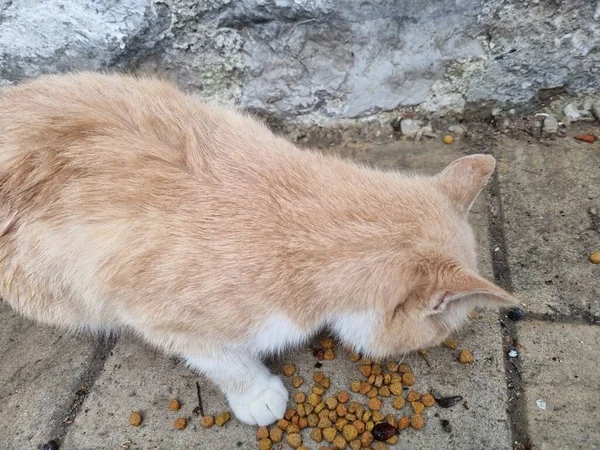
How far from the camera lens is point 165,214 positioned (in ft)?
5.07

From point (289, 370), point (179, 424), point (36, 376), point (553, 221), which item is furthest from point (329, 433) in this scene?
point (553, 221)

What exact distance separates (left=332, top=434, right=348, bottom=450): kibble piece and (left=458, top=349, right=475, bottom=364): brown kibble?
0.55 meters

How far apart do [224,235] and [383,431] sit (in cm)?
94

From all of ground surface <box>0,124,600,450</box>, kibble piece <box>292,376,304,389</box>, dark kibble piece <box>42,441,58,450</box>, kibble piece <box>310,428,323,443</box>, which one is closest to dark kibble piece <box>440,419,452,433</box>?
ground surface <box>0,124,600,450</box>

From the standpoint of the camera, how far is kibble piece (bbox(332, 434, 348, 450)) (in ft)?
5.89

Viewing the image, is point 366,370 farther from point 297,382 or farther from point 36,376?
point 36,376

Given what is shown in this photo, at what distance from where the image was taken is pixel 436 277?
1.45 metres

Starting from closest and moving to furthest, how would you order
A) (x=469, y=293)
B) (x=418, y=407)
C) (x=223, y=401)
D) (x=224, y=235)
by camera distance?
(x=469, y=293)
(x=224, y=235)
(x=418, y=407)
(x=223, y=401)

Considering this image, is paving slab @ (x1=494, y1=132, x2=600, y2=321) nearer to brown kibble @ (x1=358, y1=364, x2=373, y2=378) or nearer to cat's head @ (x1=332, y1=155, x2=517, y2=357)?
cat's head @ (x1=332, y1=155, x2=517, y2=357)

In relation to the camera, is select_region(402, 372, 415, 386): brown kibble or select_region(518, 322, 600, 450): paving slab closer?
select_region(518, 322, 600, 450): paving slab

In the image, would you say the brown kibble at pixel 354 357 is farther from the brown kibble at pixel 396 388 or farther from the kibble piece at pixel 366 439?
the kibble piece at pixel 366 439

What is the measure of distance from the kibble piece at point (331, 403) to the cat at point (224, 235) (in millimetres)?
208

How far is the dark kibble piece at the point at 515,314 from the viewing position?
204 centimetres

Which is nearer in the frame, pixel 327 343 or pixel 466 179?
pixel 466 179
